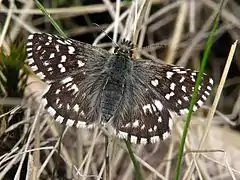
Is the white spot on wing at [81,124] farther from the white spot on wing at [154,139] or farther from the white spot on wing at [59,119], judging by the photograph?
the white spot on wing at [154,139]

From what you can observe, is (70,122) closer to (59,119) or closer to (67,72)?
(59,119)

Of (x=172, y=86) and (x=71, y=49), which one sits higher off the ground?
(x=71, y=49)

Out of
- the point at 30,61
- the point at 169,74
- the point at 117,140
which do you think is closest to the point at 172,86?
the point at 169,74

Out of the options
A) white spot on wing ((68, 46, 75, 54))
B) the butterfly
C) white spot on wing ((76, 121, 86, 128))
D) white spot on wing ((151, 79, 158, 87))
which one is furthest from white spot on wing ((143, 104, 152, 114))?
white spot on wing ((68, 46, 75, 54))

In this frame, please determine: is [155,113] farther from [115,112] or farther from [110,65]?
[110,65]

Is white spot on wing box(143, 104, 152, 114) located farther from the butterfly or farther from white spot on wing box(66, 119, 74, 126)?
white spot on wing box(66, 119, 74, 126)

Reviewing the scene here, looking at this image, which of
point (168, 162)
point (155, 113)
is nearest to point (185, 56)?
point (168, 162)
